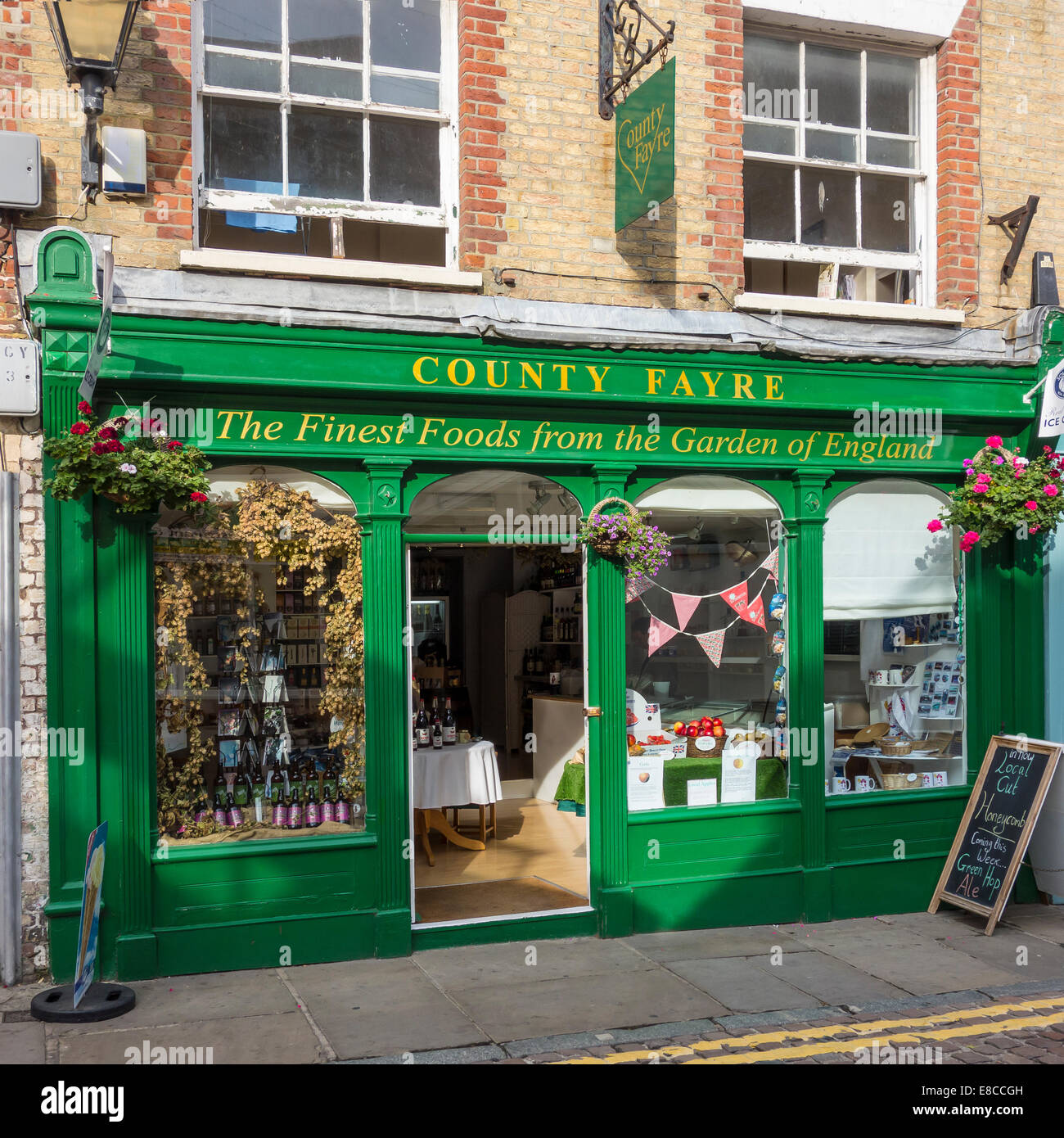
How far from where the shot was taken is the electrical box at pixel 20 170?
→ 6.14 metres

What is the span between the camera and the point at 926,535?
845 centimetres

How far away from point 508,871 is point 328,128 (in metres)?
5.41

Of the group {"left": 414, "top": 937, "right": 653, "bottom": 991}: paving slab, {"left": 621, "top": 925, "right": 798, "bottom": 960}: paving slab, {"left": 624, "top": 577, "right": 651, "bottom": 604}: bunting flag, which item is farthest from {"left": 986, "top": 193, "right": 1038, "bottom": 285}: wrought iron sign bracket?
{"left": 414, "top": 937, "right": 653, "bottom": 991}: paving slab

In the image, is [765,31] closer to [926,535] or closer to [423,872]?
[926,535]

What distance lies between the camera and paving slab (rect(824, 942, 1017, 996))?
652cm

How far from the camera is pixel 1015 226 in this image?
27.6 feet

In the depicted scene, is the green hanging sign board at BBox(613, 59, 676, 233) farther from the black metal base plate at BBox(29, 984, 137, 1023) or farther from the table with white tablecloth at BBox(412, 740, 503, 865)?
the black metal base plate at BBox(29, 984, 137, 1023)

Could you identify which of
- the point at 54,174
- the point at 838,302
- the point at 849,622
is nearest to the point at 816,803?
the point at 849,622

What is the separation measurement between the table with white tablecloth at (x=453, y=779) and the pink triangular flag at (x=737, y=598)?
7.62 feet

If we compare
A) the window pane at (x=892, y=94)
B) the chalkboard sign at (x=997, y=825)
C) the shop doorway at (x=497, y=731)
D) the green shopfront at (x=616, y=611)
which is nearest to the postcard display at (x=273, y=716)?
the green shopfront at (x=616, y=611)

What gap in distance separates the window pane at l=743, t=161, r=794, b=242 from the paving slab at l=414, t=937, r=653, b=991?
5097 mm

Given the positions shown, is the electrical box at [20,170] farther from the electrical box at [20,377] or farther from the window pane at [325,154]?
the window pane at [325,154]

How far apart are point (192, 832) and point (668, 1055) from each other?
3.07 m

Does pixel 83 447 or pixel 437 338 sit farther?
pixel 437 338
